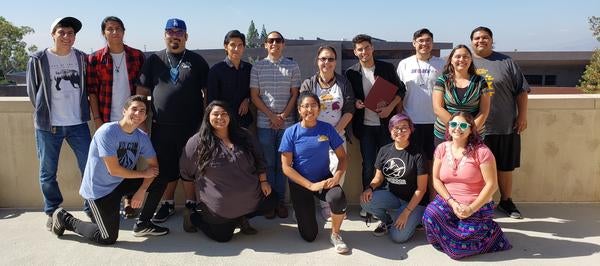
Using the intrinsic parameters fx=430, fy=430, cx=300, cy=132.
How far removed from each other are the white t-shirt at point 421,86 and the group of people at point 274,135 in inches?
0.4

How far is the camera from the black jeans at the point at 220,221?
11.5 ft

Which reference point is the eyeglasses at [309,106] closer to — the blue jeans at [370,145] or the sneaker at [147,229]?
the blue jeans at [370,145]

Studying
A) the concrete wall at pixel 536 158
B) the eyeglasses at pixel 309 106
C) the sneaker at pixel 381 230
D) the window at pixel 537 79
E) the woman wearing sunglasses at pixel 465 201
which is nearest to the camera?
the woman wearing sunglasses at pixel 465 201

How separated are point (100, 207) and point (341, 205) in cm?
190

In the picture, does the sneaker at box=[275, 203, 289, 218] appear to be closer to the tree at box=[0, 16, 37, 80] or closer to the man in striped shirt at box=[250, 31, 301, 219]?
the man in striped shirt at box=[250, 31, 301, 219]

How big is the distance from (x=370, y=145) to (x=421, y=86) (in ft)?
2.36

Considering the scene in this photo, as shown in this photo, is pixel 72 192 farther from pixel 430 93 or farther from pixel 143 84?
pixel 430 93

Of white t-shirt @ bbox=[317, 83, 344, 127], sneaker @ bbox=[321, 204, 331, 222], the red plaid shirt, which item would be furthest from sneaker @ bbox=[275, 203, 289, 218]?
the red plaid shirt

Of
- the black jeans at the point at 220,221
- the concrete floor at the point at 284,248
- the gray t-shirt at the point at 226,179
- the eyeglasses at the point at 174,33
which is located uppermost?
the eyeglasses at the point at 174,33

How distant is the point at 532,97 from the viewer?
4.43 meters

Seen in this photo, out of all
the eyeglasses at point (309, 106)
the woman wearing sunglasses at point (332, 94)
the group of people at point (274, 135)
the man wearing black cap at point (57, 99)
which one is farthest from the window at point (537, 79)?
the man wearing black cap at point (57, 99)

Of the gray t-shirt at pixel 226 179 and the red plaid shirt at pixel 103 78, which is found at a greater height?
the red plaid shirt at pixel 103 78

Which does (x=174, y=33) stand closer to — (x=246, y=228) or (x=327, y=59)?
(x=327, y=59)

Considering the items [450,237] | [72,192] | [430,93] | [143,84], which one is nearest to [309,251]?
[450,237]
